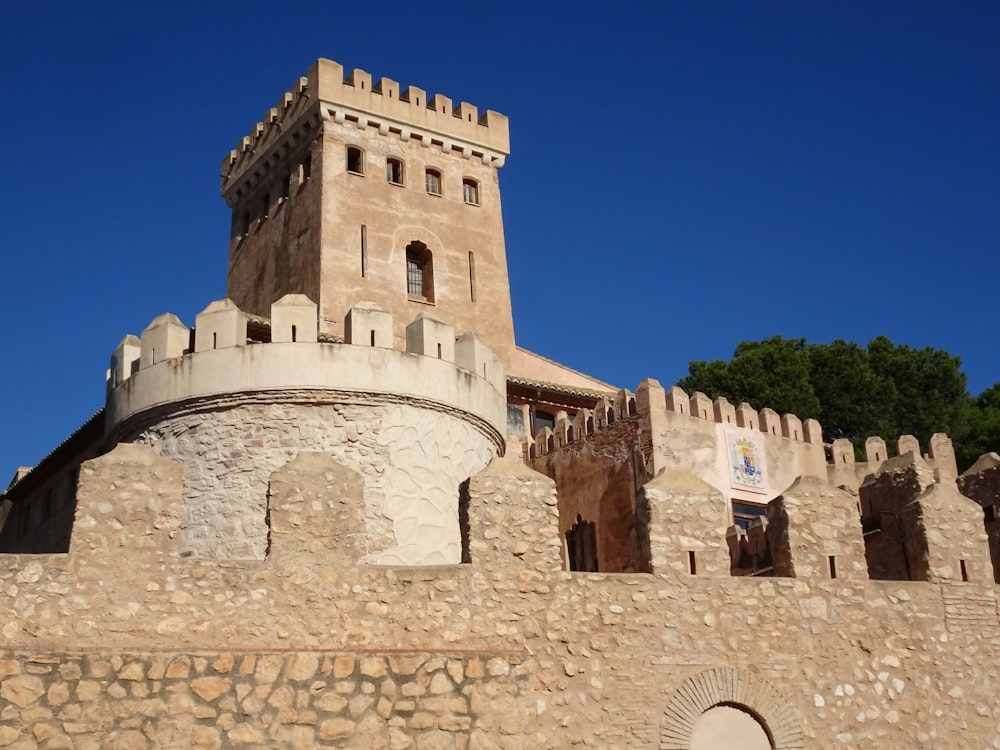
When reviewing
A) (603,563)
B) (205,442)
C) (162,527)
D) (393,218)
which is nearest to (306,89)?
(393,218)

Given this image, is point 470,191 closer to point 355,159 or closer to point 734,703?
point 355,159

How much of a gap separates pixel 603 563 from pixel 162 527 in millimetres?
12408

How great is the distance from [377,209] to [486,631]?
691 inches

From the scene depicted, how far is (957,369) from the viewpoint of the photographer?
36.1 meters

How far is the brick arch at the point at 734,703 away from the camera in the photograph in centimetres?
1016

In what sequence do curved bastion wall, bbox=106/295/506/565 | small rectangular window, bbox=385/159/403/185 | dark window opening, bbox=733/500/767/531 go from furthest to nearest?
small rectangular window, bbox=385/159/403/185 → dark window opening, bbox=733/500/767/531 → curved bastion wall, bbox=106/295/506/565

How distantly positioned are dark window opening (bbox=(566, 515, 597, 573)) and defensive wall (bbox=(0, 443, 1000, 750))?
962 centimetres

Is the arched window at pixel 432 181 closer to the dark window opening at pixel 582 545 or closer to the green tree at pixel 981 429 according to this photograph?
the dark window opening at pixel 582 545

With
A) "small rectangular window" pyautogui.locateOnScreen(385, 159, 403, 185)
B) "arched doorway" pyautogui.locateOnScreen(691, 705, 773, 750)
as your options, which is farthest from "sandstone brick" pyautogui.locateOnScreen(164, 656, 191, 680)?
"small rectangular window" pyautogui.locateOnScreen(385, 159, 403, 185)

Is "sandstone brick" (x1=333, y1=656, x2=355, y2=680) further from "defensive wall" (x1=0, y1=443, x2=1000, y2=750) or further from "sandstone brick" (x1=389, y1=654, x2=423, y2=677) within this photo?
"sandstone brick" (x1=389, y1=654, x2=423, y2=677)

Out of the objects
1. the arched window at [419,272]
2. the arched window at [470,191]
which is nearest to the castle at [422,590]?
the arched window at [419,272]

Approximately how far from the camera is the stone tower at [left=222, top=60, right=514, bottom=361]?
2525 centimetres

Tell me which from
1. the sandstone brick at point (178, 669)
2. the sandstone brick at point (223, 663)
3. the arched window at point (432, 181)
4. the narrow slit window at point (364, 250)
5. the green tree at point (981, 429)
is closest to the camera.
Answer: the sandstone brick at point (178, 669)

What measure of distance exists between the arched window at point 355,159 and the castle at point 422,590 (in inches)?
462
